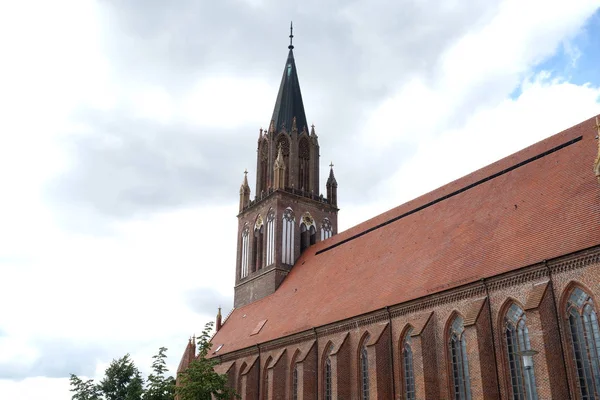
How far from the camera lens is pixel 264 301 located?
44.8 metres

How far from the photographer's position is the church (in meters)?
22.0

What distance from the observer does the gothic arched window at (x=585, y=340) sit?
Answer: 68.0ft

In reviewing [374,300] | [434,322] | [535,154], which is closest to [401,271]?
[374,300]

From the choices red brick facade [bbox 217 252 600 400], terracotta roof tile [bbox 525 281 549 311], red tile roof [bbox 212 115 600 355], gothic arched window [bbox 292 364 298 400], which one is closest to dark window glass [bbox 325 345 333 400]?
red brick facade [bbox 217 252 600 400]

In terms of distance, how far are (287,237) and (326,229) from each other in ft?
12.1

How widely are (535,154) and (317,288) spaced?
1527 cm

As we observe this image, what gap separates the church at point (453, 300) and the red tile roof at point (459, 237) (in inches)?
2.9

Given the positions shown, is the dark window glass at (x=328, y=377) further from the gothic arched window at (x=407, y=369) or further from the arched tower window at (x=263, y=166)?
the arched tower window at (x=263, y=166)

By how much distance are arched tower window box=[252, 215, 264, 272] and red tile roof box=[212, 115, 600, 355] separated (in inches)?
253

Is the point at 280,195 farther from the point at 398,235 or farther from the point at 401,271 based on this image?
the point at 401,271

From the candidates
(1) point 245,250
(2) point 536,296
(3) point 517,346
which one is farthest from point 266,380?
(2) point 536,296

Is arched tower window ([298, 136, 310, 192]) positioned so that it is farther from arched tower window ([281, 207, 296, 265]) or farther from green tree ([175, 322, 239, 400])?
green tree ([175, 322, 239, 400])

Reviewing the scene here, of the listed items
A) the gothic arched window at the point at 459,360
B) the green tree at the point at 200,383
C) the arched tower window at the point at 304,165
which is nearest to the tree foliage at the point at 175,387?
the green tree at the point at 200,383

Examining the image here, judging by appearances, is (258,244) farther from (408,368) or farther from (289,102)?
(408,368)
